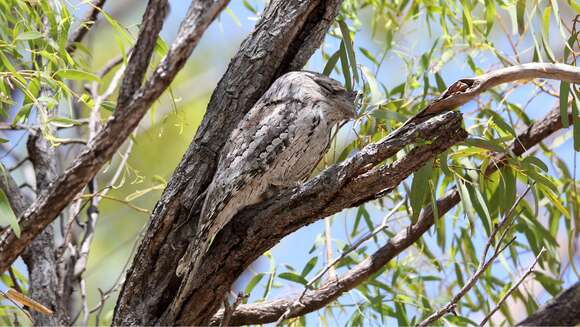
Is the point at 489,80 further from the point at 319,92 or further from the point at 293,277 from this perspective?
the point at 293,277

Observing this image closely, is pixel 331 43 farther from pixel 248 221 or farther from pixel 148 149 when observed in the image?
pixel 148 149

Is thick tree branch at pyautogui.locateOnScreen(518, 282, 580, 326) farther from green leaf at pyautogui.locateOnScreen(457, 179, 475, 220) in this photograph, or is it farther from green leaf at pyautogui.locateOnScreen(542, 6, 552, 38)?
green leaf at pyautogui.locateOnScreen(542, 6, 552, 38)

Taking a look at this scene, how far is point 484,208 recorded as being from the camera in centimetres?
252

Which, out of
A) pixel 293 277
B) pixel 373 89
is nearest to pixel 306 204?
pixel 373 89

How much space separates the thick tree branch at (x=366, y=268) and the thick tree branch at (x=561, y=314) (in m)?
0.47

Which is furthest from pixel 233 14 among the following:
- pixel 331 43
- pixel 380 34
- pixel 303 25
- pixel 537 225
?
pixel 380 34

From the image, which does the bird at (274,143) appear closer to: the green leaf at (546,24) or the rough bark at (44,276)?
the green leaf at (546,24)

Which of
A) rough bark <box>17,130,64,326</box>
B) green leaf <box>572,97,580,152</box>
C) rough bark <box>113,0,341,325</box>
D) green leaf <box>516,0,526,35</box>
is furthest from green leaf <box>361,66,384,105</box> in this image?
rough bark <box>17,130,64,326</box>

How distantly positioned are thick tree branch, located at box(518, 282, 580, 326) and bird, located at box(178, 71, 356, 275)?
779 millimetres

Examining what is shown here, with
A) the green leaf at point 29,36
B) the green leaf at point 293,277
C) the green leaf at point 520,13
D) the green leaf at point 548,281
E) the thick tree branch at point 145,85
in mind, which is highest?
the green leaf at point 29,36

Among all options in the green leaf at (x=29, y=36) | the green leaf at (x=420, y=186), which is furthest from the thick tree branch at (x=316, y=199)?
the green leaf at (x=29, y=36)

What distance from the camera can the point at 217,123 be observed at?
7.31 feet

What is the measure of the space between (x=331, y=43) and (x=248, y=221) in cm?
151

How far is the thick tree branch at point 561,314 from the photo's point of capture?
2244 mm
